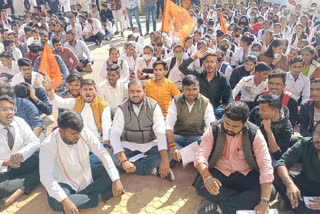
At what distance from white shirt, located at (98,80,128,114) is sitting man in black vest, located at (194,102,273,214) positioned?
223 centimetres

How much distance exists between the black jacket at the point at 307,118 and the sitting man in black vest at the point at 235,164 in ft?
4.71

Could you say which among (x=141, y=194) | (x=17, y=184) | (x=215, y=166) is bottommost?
(x=141, y=194)

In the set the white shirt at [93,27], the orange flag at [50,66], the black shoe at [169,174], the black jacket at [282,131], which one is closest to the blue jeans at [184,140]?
the black shoe at [169,174]

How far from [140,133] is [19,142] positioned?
1510 millimetres

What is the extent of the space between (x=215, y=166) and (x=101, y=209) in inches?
55.3

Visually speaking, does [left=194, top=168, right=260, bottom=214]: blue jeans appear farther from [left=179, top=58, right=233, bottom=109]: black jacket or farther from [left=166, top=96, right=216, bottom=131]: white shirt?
[left=179, top=58, right=233, bottom=109]: black jacket

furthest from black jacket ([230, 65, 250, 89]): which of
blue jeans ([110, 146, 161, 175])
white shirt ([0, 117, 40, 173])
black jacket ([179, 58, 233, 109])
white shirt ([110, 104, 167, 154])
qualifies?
white shirt ([0, 117, 40, 173])

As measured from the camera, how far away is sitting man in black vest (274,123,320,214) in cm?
268

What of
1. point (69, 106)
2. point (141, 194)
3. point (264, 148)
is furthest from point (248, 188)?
point (69, 106)

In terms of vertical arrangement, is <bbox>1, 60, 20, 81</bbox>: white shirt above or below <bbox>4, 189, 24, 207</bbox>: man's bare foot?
above

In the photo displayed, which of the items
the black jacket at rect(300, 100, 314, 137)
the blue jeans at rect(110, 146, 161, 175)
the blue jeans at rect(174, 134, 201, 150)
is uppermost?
the black jacket at rect(300, 100, 314, 137)

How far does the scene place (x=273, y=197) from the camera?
9.69 ft

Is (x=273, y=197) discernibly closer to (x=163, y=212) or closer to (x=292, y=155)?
(x=292, y=155)

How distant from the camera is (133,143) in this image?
3793 mm
